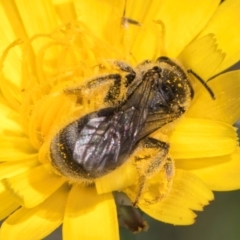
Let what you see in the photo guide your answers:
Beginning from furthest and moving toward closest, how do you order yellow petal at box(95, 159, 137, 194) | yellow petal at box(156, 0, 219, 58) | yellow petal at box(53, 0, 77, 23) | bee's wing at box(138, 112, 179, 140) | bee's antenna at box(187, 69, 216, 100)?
yellow petal at box(53, 0, 77, 23) < yellow petal at box(156, 0, 219, 58) < bee's antenna at box(187, 69, 216, 100) < yellow petal at box(95, 159, 137, 194) < bee's wing at box(138, 112, 179, 140)

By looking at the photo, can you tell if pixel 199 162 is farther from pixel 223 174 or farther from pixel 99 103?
pixel 99 103

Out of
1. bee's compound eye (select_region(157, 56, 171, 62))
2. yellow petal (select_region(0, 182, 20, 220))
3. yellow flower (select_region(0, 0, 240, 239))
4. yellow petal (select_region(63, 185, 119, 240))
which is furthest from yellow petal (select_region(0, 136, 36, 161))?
bee's compound eye (select_region(157, 56, 171, 62))

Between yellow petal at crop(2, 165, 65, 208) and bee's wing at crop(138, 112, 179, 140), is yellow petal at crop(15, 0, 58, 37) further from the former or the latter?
bee's wing at crop(138, 112, 179, 140)

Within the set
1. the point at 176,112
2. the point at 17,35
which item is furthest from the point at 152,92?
the point at 17,35

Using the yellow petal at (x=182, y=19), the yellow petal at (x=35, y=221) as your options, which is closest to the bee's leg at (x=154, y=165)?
the yellow petal at (x=35, y=221)

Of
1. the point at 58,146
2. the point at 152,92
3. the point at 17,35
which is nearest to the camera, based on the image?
the point at 58,146

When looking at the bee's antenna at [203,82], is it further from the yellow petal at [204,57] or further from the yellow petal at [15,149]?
the yellow petal at [15,149]

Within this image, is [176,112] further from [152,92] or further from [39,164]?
[39,164]
